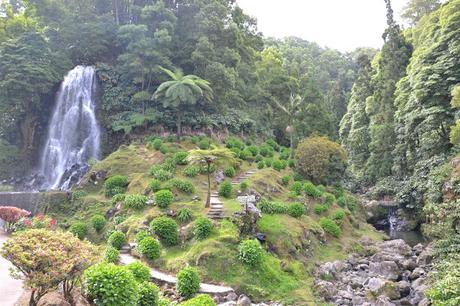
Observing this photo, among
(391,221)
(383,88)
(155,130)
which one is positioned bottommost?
(391,221)

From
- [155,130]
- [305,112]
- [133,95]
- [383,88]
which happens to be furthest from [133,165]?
[383,88]

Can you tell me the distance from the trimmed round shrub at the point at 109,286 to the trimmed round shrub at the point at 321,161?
17200 mm

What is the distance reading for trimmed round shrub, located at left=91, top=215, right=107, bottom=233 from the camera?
16766 mm

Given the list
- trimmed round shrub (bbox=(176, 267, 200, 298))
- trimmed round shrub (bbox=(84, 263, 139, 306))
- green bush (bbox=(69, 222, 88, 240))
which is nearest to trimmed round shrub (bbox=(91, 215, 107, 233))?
green bush (bbox=(69, 222, 88, 240))

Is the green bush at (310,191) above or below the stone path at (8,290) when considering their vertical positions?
above

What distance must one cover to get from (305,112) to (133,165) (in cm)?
1556

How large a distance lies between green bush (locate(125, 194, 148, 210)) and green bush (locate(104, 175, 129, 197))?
2.19 meters

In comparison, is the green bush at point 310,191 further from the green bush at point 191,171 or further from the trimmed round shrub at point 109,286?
the trimmed round shrub at point 109,286

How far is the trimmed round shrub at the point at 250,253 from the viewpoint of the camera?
44.1ft

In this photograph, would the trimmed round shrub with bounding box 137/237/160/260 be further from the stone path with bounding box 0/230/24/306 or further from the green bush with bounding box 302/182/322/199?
the green bush with bounding box 302/182/322/199

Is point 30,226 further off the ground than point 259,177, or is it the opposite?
point 259,177

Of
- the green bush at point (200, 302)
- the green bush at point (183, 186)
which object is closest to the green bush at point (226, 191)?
the green bush at point (183, 186)

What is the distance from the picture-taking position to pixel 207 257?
44.4 ft

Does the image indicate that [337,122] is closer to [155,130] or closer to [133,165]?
[155,130]
